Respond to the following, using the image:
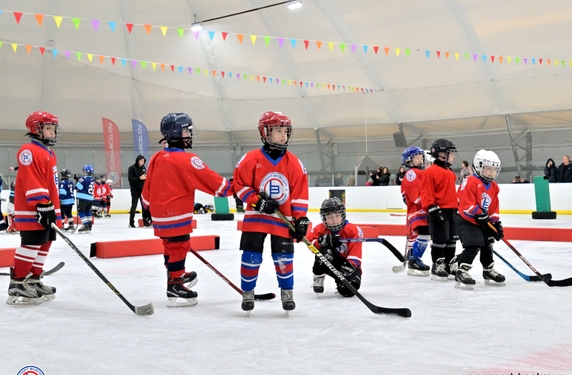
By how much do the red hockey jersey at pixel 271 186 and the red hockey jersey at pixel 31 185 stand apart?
125 cm

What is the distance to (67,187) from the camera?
9656 millimetres

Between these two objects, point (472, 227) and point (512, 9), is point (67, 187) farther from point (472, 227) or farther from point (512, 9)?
point (512, 9)

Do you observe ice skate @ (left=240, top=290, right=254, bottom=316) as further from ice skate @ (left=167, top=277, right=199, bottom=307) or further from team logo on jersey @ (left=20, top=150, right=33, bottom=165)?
team logo on jersey @ (left=20, top=150, right=33, bottom=165)

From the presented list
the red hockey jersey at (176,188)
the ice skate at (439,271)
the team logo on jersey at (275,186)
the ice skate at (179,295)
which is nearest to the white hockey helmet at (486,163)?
the ice skate at (439,271)

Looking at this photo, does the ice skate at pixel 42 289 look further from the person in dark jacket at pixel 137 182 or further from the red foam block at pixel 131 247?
the person in dark jacket at pixel 137 182

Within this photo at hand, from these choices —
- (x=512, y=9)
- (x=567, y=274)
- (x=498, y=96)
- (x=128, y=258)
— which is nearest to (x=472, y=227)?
Result: (x=567, y=274)

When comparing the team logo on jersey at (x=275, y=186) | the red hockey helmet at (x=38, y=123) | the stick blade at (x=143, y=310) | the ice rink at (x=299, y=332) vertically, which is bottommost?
the ice rink at (x=299, y=332)

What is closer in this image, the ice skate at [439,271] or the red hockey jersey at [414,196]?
the ice skate at [439,271]

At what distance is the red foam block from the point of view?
6031 mm

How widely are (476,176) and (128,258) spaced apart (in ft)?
11.3

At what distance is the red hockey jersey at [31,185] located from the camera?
3693 mm

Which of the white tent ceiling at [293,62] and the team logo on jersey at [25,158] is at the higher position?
the white tent ceiling at [293,62]

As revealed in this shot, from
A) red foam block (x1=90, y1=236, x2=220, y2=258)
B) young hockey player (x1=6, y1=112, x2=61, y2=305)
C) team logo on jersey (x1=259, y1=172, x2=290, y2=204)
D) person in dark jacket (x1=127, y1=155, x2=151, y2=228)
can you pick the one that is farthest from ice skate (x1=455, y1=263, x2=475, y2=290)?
person in dark jacket (x1=127, y1=155, x2=151, y2=228)

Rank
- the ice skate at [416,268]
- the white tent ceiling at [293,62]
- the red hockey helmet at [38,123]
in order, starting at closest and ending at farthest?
the red hockey helmet at [38,123]
the ice skate at [416,268]
the white tent ceiling at [293,62]
